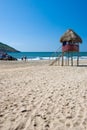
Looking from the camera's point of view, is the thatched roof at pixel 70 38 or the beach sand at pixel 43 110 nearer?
the beach sand at pixel 43 110

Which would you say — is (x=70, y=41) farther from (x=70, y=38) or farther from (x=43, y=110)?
(x=43, y=110)

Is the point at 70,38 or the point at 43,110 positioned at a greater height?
the point at 70,38

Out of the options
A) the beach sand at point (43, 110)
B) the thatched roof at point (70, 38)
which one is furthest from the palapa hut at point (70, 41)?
the beach sand at point (43, 110)

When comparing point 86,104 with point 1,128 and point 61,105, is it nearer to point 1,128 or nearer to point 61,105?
point 61,105

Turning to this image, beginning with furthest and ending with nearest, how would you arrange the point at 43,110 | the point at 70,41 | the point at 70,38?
the point at 70,41
the point at 70,38
the point at 43,110

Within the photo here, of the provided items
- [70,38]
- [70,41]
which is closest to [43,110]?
[70,38]

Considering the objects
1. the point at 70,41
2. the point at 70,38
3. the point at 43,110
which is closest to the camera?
the point at 43,110

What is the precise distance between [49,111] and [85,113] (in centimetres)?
92

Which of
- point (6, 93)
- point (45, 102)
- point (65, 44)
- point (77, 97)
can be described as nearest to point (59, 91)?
point (77, 97)

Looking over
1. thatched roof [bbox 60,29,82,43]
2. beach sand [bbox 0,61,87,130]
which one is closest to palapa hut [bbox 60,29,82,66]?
thatched roof [bbox 60,29,82,43]

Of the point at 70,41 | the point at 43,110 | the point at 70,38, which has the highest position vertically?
the point at 70,38

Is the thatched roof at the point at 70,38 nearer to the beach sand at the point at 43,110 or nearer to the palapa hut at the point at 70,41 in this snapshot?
the palapa hut at the point at 70,41

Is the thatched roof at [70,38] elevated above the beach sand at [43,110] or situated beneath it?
elevated above

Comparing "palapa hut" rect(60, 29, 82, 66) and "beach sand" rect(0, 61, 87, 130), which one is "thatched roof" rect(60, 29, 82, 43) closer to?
"palapa hut" rect(60, 29, 82, 66)
